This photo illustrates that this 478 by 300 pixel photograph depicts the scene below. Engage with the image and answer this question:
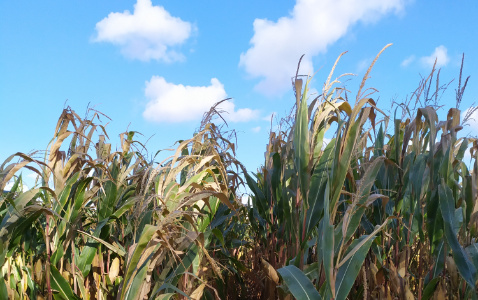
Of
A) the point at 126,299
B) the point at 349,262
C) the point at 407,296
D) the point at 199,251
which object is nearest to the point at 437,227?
the point at 407,296

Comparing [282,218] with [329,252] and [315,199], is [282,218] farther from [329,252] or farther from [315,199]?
[329,252]

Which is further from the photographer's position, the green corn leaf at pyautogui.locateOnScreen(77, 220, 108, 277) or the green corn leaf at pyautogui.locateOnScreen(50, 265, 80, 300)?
the green corn leaf at pyautogui.locateOnScreen(77, 220, 108, 277)

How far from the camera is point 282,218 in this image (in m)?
2.14

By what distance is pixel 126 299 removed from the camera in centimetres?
163

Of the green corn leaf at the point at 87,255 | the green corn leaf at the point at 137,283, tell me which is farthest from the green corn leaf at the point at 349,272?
the green corn leaf at the point at 87,255

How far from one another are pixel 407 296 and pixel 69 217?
151 centimetres

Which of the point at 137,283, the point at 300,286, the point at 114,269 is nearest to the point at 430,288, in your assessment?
the point at 300,286

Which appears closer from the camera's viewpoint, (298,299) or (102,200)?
(298,299)

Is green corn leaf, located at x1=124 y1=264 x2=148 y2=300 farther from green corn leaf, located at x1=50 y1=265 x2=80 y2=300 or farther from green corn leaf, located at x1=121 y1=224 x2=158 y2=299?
green corn leaf, located at x1=50 y1=265 x2=80 y2=300

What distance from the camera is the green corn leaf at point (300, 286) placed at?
1.39 meters

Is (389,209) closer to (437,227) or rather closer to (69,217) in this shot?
(437,227)

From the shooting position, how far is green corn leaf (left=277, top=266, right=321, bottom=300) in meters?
1.39

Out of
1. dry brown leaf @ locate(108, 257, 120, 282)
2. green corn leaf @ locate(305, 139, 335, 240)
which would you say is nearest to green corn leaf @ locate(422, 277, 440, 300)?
green corn leaf @ locate(305, 139, 335, 240)

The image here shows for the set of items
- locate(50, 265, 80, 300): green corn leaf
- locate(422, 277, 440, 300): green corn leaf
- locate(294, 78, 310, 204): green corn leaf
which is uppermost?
locate(294, 78, 310, 204): green corn leaf
